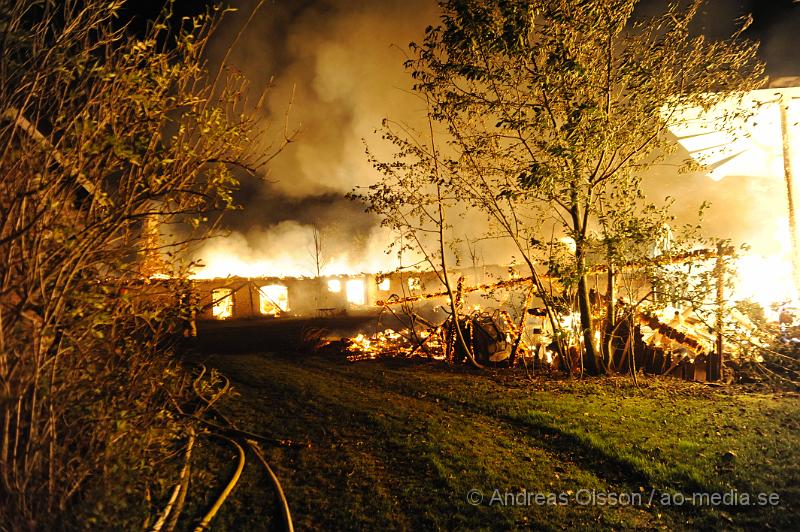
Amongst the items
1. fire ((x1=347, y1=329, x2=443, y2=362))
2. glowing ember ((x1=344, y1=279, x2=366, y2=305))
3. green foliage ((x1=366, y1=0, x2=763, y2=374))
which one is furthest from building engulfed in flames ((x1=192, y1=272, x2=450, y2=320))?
green foliage ((x1=366, y1=0, x2=763, y2=374))

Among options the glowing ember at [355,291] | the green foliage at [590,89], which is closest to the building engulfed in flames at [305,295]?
the glowing ember at [355,291]

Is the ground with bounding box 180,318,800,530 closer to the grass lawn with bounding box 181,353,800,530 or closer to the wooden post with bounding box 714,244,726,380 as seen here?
the grass lawn with bounding box 181,353,800,530

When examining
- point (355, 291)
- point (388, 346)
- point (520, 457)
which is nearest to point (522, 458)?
point (520, 457)

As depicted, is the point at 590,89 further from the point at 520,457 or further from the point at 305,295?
the point at 305,295

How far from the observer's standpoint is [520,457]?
236 inches

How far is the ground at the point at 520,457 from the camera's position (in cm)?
454

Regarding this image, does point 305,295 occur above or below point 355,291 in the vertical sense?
below

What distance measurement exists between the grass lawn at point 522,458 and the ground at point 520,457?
0.02 metres

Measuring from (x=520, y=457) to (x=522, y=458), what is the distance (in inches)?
1.7

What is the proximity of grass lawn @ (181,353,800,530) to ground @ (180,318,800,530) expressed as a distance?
20 mm

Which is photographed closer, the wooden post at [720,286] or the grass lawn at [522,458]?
the grass lawn at [522,458]

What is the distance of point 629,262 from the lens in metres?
9.11

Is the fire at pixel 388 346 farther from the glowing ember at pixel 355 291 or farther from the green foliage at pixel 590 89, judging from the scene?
the glowing ember at pixel 355 291

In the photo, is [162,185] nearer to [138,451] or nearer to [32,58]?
[32,58]
